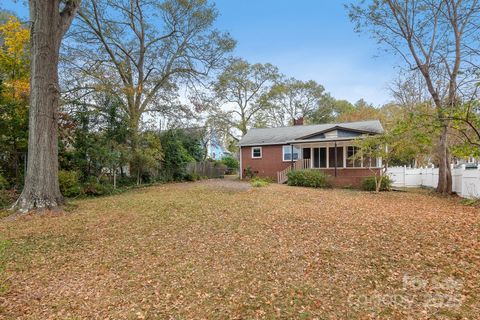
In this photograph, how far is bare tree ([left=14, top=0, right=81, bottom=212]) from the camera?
8.19 m

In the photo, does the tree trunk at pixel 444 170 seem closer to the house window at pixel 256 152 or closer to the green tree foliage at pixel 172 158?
the house window at pixel 256 152

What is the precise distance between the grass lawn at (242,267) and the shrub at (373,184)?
22.9ft

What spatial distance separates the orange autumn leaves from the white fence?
62.9 ft

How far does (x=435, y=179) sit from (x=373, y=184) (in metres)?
4.84

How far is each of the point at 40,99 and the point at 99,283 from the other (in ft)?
23.3

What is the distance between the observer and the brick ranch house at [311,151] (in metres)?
17.2

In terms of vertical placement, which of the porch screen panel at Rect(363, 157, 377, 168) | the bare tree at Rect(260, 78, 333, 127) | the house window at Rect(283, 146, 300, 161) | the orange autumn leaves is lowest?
the porch screen panel at Rect(363, 157, 377, 168)

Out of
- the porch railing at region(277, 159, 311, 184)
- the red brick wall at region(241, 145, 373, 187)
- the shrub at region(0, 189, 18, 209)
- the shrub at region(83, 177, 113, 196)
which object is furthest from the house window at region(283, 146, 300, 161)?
the shrub at region(0, 189, 18, 209)

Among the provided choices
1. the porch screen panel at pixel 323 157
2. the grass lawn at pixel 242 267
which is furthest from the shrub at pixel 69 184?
the porch screen panel at pixel 323 157

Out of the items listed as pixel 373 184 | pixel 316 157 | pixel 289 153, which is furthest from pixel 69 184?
pixel 316 157

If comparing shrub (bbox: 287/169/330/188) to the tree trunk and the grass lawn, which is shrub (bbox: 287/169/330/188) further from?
the grass lawn

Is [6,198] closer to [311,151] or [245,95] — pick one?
[311,151]

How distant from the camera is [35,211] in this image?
790 cm

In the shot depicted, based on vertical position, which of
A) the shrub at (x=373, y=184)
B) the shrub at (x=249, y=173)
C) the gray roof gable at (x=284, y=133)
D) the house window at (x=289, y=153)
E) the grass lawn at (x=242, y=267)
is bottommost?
the grass lawn at (x=242, y=267)
